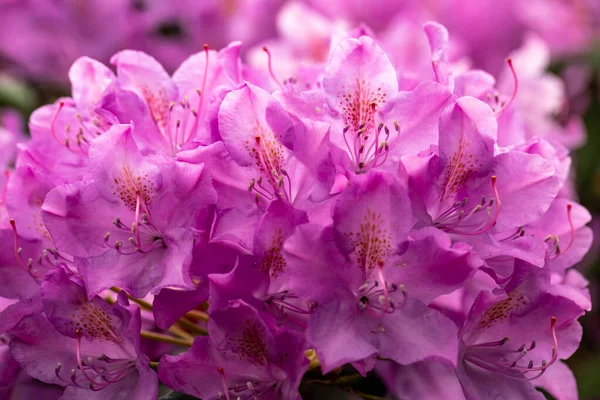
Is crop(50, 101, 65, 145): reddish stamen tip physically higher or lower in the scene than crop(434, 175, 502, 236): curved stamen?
higher

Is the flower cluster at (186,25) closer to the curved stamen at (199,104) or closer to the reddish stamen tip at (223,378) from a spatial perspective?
the curved stamen at (199,104)

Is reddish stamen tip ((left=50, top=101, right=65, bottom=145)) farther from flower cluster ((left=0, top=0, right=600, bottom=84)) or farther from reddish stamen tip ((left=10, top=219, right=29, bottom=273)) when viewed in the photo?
flower cluster ((left=0, top=0, right=600, bottom=84))

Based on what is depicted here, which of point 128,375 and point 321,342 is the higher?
point 321,342

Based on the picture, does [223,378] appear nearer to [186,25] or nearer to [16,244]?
[16,244]

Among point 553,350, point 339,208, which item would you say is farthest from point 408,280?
point 553,350

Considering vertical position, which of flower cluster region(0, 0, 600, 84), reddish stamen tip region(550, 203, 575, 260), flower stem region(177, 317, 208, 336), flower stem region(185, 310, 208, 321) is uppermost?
reddish stamen tip region(550, 203, 575, 260)

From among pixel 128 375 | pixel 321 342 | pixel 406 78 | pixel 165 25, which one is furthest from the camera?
pixel 165 25

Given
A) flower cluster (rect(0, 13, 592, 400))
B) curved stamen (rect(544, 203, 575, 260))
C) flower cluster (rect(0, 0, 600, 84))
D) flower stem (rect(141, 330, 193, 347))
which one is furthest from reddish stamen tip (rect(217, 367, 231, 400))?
flower cluster (rect(0, 0, 600, 84))

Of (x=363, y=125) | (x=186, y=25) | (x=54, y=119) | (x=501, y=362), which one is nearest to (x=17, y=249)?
(x=54, y=119)

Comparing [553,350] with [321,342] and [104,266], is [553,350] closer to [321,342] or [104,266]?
[321,342]
